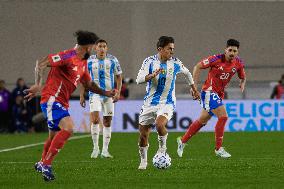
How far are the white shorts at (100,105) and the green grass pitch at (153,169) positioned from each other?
873mm

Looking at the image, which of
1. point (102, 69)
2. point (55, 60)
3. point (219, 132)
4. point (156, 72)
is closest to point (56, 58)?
point (55, 60)

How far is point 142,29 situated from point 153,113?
23.1 meters

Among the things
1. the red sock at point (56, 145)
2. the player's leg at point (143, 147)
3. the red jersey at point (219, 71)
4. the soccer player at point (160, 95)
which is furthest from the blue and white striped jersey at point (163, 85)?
the red jersey at point (219, 71)

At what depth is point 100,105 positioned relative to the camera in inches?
632

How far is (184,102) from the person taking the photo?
87.9 ft

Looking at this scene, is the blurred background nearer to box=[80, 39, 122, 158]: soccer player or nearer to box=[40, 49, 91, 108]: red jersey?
box=[80, 39, 122, 158]: soccer player

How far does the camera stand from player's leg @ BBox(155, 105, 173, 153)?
12.6 m

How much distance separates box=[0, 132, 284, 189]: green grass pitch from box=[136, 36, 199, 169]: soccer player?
46 cm

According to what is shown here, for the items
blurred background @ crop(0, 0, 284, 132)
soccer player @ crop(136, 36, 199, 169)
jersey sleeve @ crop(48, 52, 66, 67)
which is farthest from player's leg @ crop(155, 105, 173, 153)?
blurred background @ crop(0, 0, 284, 132)

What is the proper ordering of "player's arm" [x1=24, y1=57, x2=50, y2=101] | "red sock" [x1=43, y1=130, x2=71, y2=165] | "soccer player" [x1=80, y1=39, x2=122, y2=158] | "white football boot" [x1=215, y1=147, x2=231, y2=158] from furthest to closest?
"soccer player" [x1=80, y1=39, x2=122, y2=158] < "white football boot" [x1=215, y1=147, x2=231, y2=158] < "red sock" [x1=43, y1=130, x2=71, y2=165] < "player's arm" [x1=24, y1=57, x2=50, y2=101]

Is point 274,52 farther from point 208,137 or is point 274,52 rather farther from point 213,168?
point 213,168

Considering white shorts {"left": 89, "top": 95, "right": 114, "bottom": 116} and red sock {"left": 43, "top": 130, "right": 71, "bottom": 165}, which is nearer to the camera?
red sock {"left": 43, "top": 130, "right": 71, "bottom": 165}

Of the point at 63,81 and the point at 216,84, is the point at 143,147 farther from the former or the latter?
the point at 216,84

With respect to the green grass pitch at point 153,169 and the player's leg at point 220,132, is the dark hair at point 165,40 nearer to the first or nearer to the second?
the green grass pitch at point 153,169
